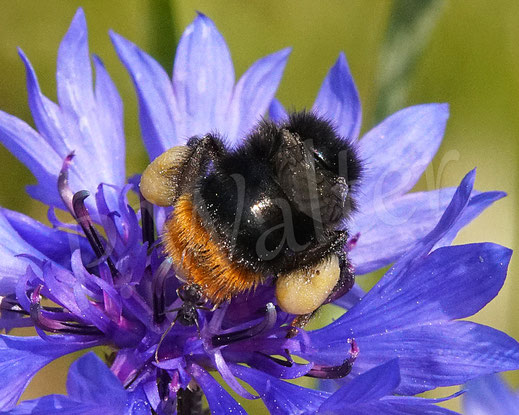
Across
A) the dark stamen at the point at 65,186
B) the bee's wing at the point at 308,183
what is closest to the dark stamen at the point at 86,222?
the dark stamen at the point at 65,186

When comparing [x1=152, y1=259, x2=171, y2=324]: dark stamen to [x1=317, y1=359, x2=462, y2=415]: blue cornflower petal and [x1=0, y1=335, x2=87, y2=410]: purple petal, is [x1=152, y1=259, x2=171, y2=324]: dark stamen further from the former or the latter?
[x1=317, y1=359, x2=462, y2=415]: blue cornflower petal

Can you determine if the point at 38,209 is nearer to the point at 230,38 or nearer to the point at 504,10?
the point at 230,38

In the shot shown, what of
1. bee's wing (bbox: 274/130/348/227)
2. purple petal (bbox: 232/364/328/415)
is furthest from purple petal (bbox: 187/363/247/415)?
bee's wing (bbox: 274/130/348/227)

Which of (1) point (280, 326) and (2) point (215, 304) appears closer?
(2) point (215, 304)

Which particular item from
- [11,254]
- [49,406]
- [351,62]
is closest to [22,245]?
[11,254]

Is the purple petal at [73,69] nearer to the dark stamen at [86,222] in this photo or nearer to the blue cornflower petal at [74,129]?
the blue cornflower petal at [74,129]

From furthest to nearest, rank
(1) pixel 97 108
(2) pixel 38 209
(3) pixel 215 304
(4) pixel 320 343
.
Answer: (2) pixel 38 209 → (1) pixel 97 108 → (4) pixel 320 343 → (3) pixel 215 304

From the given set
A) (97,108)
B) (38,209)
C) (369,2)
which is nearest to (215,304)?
(97,108)
